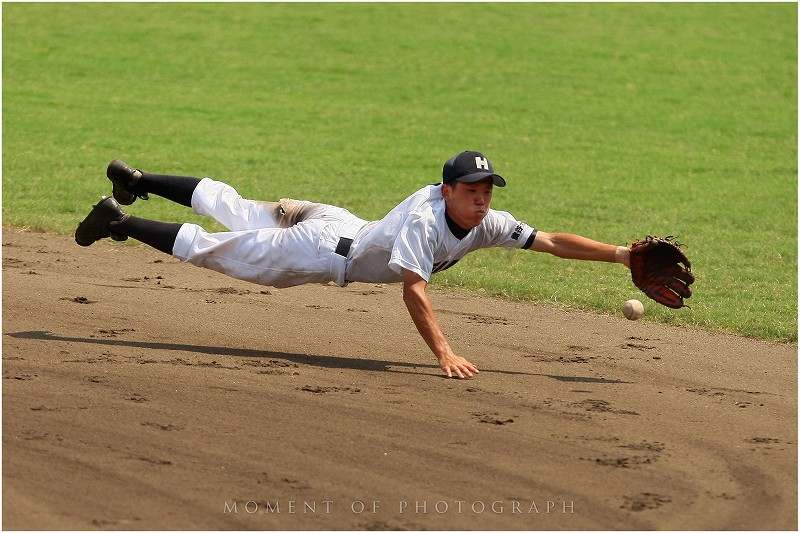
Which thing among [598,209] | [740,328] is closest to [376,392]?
[740,328]

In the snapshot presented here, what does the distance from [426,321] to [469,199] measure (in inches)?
27.1

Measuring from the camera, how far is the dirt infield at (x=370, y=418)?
4113 millimetres

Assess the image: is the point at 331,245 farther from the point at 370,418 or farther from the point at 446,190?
the point at 370,418


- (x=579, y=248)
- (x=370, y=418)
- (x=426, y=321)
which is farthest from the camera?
(x=579, y=248)

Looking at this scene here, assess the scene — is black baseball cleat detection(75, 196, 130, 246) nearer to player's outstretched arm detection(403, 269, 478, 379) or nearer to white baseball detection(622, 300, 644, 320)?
player's outstretched arm detection(403, 269, 478, 379)

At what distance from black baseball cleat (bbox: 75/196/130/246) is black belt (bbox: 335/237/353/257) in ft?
4.23

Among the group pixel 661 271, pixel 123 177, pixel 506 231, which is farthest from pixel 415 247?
Answer: pixel 123 177

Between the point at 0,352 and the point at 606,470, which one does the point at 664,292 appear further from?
the point at 0,352

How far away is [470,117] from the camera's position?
15086mm

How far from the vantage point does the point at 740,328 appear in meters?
7.32

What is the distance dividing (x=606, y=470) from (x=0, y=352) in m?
3.29

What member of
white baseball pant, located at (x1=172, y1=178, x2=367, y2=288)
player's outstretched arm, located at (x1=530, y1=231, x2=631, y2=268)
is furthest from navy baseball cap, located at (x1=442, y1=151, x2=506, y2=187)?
white baseball pant, located at (x1=172, y1=178, x2=367, y2=288)

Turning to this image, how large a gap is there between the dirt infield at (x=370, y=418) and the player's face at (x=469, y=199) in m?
0.86

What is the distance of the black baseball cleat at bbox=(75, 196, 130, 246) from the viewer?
6453 millimetres
